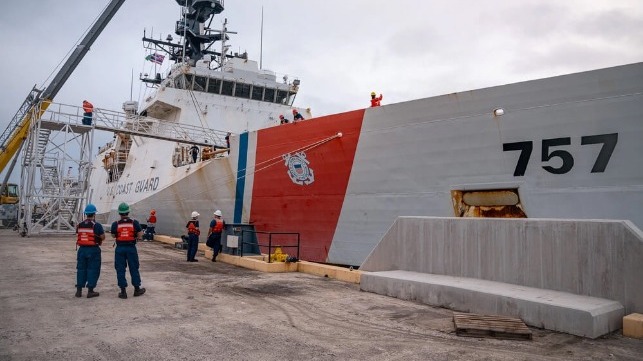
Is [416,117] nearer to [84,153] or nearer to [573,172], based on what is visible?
[573,172]

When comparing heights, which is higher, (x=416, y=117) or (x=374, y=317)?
(x=416, y=117)

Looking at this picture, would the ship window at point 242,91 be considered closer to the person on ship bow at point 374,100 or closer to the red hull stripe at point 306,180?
the red hull stripe at point 306,180

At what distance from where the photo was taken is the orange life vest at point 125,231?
5867 mm

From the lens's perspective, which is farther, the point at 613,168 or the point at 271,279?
the point at 271,279

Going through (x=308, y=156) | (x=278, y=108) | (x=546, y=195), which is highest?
(x=278, y=108)

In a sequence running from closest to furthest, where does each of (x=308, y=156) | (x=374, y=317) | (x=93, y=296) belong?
1. (x=374, y=317)
2. (x=93, y=296)
3. (x=308, y=156)

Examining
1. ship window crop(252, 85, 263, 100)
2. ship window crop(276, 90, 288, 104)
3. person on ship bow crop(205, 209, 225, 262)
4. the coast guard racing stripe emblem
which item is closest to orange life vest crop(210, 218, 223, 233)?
person on ship bow crop(205, 209, 225, 262)

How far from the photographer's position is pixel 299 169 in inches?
400

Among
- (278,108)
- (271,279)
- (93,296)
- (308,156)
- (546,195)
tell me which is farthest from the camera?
(278,108)

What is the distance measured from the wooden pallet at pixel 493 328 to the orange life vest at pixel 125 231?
4192mm

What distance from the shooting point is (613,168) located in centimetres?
615

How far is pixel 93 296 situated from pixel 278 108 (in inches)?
487

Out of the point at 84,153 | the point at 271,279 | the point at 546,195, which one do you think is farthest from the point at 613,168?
the point at 84,153

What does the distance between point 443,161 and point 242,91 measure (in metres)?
11.1
